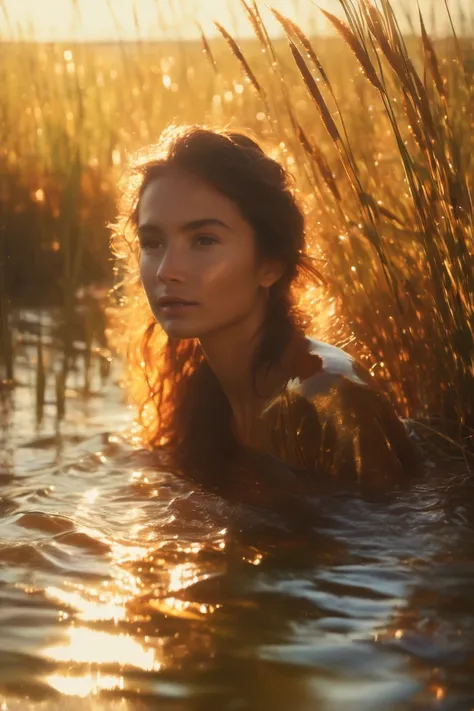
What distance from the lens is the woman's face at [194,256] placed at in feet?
9.20

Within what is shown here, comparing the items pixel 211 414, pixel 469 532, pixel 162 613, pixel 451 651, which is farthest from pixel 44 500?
pixel 451 651

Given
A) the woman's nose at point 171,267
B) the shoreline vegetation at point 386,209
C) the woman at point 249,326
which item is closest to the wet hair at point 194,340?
the woman at point 249,326

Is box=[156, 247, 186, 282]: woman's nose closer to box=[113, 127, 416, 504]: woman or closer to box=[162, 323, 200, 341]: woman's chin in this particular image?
box=[113, 127, 416, 504]: woman

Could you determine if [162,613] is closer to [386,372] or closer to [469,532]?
[469,532]

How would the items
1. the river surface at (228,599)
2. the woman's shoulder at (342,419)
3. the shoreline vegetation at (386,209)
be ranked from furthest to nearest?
the woman's shoulder at (342,419), the shoreline vegetation at (386,209), the river surface at (228,599)

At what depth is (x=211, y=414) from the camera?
3301mm

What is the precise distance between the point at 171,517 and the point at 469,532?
71 centimetres

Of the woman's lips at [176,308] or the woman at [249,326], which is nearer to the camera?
the woman at [249,326]

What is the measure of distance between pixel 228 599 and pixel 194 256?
1.00 meters

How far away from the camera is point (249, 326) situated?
3.01 m

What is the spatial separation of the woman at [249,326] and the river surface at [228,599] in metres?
0.13

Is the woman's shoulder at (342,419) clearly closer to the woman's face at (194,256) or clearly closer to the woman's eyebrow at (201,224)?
the woman's face at (194,256)

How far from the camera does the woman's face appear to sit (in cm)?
280

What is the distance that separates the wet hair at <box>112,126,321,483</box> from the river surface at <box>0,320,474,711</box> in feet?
0.94
